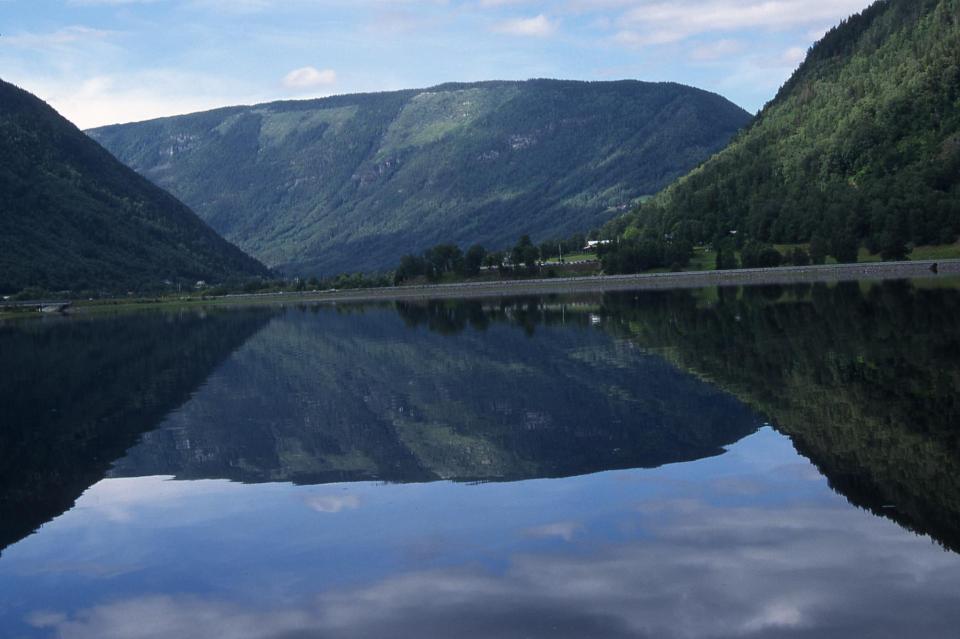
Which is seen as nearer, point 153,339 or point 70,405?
point 70,405

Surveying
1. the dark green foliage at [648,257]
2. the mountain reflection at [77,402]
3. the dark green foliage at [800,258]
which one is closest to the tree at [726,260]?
the dark green foliage at [648,257]

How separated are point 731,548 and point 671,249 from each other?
535ft

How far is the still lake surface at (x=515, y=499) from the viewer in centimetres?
1664

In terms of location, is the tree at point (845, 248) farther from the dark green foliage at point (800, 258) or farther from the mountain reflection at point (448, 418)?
the mountain reflection at point (448, 418)

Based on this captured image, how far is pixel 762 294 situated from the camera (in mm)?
99062

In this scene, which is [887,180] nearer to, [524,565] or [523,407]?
[523,407]

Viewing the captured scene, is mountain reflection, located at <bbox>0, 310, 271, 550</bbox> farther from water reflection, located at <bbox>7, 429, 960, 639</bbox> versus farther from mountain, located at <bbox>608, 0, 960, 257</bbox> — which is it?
mountain, located at <bbox>608, 0, 960, 257</bbox>

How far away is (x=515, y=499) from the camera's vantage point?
23.9 m

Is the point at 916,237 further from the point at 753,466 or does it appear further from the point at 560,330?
the point at 753,466

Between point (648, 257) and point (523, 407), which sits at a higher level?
point (648, 257)

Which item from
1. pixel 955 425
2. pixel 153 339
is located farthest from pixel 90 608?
pixel 153 339

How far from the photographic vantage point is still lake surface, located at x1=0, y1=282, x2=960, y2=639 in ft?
54.6

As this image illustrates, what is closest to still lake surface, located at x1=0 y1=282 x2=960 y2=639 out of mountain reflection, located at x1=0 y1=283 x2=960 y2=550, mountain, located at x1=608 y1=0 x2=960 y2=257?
mountain reflection, located at x1=0 y1=283 x2=960 y2=550

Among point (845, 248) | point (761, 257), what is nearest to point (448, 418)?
point (845, 248)
